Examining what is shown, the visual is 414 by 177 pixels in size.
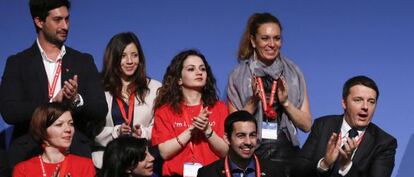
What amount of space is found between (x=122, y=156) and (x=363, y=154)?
1.32m

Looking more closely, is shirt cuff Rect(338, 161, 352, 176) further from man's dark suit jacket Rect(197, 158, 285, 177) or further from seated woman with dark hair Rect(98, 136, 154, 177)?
seated woman with dark hair Rect(98, 136, 154, 177)

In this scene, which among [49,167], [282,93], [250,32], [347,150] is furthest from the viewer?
[250,32]

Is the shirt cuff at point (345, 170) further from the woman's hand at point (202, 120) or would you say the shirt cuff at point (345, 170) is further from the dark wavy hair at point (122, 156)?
the dark wavy hair at point (122, 156)

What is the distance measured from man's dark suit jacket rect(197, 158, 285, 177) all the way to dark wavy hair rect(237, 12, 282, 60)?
2.60ft

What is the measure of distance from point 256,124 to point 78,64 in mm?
Result: 1096

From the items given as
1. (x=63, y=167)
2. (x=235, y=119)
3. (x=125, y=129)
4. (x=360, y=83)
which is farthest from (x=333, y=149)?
(x=63, y=167)

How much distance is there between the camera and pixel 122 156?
3982mm

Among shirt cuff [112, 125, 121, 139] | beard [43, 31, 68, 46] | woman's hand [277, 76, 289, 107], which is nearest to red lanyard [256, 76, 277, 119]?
woman's hand [277, 76, 289, 107]

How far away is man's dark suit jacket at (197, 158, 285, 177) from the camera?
406 cm

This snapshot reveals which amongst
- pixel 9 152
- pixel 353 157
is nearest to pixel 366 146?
pixel 353 157

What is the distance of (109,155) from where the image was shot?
13.1 feet

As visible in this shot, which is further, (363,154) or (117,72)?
(117,72)

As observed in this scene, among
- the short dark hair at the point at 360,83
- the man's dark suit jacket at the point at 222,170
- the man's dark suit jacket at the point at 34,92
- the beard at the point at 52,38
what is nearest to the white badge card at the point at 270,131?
the man's dark suit jacket at the point at 222,170

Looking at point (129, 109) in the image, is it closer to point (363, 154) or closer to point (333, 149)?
point (333, 149)
